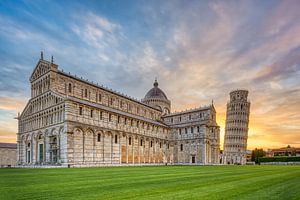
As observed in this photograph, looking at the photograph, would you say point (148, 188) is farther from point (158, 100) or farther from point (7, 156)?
point (158, 100)

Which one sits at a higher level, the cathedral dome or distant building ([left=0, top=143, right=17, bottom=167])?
the cathedral dome

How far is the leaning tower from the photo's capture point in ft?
385

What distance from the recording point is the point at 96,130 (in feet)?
161

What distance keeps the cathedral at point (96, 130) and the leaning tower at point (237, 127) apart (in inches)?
1913

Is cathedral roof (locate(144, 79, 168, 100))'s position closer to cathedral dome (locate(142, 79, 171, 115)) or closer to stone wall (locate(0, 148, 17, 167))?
cathedral dome (locate(142, 79, 171, 115))

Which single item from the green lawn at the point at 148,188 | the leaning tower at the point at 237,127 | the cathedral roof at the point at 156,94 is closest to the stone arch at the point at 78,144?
the green lawn at the point at 148,188

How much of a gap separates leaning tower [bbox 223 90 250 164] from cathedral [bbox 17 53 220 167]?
48582 mm

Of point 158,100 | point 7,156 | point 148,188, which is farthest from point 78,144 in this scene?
point 158,100

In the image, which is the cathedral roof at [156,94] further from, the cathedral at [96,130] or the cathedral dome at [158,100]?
the cathedral at [96,130]

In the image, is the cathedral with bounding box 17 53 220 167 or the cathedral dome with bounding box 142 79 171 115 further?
the cathedral dome with bounding box 142 79 171 115

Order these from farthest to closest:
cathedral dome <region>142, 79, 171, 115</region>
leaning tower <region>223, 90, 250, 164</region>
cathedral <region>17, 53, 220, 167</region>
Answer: leaning tower <region>223, 90, 250, 164</region>
cathedral dome <region>142, 79, 171, 115</region>
cathedral <region>17, 53, 220, 167</region>

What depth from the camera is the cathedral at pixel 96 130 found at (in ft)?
150

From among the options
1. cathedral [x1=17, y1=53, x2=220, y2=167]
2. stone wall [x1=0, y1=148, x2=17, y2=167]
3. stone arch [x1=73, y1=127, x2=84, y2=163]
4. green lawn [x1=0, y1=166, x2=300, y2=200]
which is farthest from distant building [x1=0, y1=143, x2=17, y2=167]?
green lawn [x1=0, y1=166, x2=300, y2=200]

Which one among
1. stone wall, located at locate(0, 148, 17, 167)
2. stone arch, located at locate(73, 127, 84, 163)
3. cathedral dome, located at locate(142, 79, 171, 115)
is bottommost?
stone wall, located at locate(0, 148, 17, 167)
